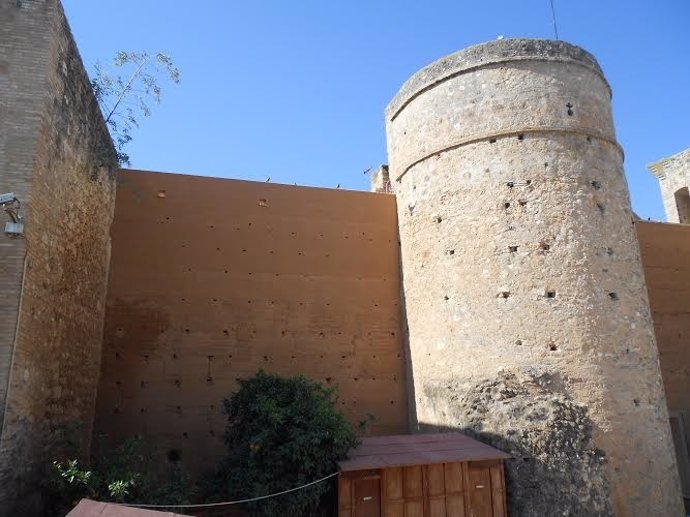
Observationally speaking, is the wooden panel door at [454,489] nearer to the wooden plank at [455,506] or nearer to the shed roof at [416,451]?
the wooden plank at [455,506]

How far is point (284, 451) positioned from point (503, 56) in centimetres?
688

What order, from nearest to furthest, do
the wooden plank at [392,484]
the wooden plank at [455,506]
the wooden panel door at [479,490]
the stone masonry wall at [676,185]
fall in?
the wooden plank at [392,484], the wooden plank at [455,506], the wooden panel door at [479,490], the stone masonry wall at [676,185]

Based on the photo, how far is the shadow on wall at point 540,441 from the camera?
7.75 m

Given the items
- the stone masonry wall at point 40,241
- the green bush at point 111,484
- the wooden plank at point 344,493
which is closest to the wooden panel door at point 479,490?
the wooden plank at point 344,493

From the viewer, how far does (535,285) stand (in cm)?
857

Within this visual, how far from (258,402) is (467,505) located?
3037 millimetres

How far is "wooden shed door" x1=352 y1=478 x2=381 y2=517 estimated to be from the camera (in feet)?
23.7

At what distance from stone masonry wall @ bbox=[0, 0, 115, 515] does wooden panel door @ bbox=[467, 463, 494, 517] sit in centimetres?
518

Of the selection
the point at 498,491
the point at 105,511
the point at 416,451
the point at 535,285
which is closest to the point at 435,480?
the point at 416,451

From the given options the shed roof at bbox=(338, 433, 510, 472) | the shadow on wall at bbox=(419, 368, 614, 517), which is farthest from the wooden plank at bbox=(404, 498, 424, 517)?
the shadow on wall at bbox=(419, 368, 614, 517)

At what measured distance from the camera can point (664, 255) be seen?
12539 millimetres

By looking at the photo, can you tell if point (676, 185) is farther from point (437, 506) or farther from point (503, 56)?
point (437, 506)

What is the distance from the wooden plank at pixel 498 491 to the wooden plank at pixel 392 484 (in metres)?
1.33

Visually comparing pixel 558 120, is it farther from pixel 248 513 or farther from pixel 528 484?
pixel 248 513
